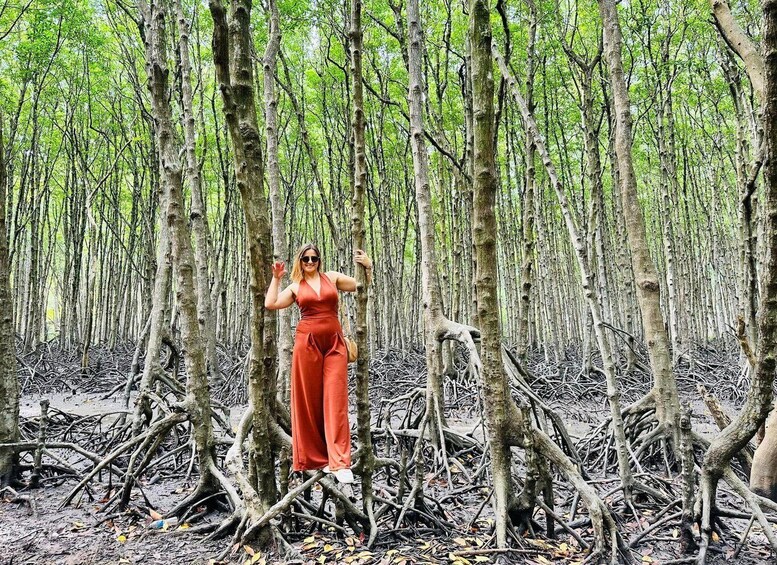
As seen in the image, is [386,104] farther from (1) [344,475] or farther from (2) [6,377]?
(1) [344,475]

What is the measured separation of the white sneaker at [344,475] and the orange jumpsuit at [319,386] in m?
0.04

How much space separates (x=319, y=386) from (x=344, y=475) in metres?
0.53

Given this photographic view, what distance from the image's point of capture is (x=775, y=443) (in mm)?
3299

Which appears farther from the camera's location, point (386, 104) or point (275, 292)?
point (386, 104)

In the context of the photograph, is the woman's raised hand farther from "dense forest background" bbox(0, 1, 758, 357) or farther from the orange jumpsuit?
"dense forest background" bbox(0, 1, 758, 357)

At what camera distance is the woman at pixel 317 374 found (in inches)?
114

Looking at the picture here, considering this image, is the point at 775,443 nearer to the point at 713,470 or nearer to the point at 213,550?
the point at 713,470

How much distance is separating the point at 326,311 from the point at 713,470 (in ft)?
7.48

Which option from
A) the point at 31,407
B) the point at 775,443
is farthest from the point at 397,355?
the point at 775,443

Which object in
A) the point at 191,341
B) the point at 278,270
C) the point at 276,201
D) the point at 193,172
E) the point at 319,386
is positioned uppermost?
the point at 193,172

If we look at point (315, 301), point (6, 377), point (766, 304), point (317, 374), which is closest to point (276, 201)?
point (315, 301)

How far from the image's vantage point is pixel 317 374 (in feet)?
9.95

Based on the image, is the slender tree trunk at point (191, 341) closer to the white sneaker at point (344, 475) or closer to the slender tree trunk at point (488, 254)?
the white sneaker at point (344, 475)

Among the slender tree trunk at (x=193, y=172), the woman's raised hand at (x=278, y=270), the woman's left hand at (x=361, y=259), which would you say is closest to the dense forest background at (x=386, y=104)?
the slender tree trunk at (x=193, y=172)
